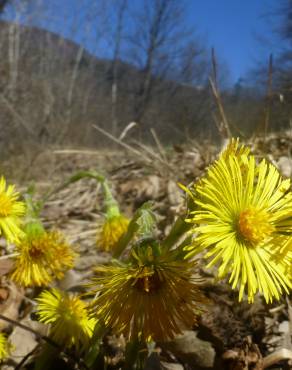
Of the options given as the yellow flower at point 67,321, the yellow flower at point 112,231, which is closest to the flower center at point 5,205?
the yellow flower at point 67,321

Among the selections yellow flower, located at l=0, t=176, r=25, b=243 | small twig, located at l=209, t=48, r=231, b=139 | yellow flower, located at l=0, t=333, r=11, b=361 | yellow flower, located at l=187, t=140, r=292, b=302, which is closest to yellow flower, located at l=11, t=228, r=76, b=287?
yellow flower, located at l=0, t=176, r=25, b=243

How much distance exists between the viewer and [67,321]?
1154mm

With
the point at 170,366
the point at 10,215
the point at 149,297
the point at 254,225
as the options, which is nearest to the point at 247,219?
the point at 254,225

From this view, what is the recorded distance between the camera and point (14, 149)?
Answer: 425 inches

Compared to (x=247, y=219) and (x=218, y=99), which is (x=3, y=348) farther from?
(x=218, y=99)

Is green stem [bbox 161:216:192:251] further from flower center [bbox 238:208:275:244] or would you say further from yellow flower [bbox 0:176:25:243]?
yellow flower [bbox 0:176:25:243]

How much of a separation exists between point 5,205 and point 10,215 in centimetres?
6

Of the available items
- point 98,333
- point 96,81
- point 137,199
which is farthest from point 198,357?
point 96,81

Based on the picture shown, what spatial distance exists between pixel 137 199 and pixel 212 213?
2184 millimetres

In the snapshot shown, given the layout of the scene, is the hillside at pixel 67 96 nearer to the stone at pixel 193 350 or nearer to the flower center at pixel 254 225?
the stone at pixel 193 350

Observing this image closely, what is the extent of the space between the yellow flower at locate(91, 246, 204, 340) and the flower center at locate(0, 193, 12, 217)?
61 centimetres

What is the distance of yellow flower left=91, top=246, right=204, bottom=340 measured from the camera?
834 mm

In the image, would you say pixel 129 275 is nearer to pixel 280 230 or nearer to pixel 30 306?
pixel 280 230

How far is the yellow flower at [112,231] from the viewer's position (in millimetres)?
1635
